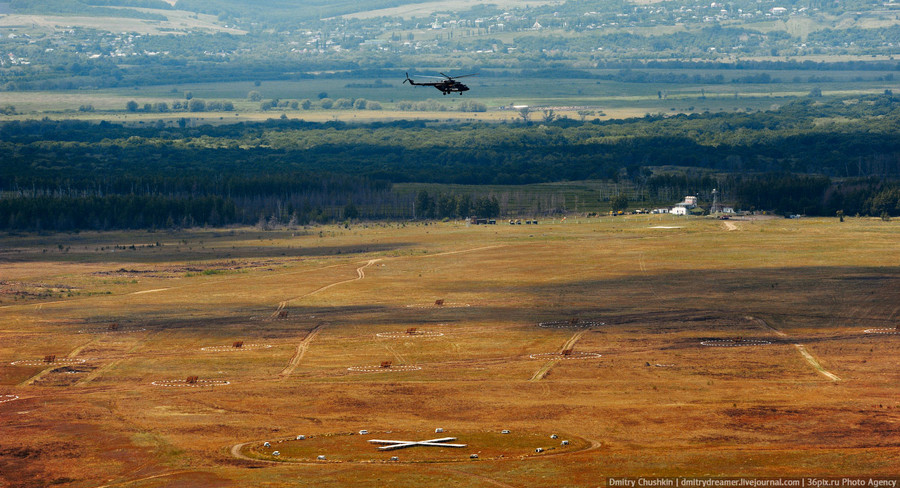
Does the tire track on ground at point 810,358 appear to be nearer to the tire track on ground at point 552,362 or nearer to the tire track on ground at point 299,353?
the tire track on ground at point 552,362

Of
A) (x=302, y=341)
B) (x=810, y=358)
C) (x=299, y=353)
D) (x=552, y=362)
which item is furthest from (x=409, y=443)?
(x=810, y=358)

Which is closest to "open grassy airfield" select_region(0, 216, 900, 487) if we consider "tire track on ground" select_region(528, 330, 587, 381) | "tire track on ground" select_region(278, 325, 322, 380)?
"tire track on ground" select_region(528, 330, 587, 381)

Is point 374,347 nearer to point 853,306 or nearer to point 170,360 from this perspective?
point 170,360

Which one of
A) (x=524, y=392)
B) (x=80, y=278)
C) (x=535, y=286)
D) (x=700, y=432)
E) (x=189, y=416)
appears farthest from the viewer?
(x=80, y=278)

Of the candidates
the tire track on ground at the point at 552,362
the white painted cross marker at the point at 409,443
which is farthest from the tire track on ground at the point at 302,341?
the white painted cross marker at the point at 409,443

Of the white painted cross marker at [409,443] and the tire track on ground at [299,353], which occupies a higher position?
the white painted cross marker at [409,443]

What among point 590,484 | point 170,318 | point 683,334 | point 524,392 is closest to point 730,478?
point 590,484

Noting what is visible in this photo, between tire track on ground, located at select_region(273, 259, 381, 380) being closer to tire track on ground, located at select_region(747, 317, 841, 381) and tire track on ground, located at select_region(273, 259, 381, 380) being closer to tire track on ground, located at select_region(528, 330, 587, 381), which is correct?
tire track on ground, located at select_region(528, 330, 587, 381)

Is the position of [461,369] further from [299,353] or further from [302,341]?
[302,341]
